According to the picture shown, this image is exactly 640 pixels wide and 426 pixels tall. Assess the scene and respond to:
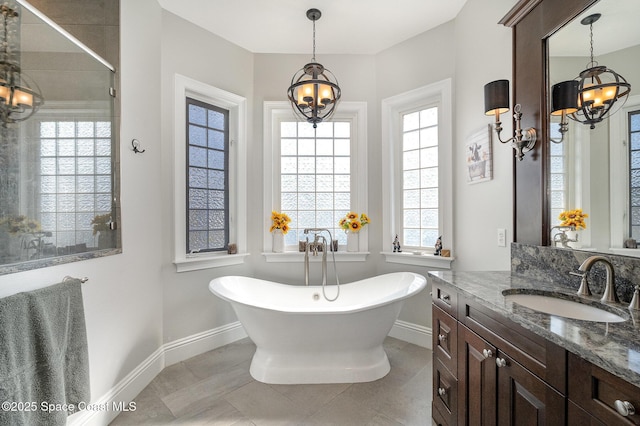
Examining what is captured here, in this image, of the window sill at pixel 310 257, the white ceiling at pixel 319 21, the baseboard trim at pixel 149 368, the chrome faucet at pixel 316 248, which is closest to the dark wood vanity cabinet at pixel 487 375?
the chrome faucet at pixel 316 248

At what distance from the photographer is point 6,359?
1040mm

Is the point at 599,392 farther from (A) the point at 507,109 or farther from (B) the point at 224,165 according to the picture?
(B) the point at 224,165

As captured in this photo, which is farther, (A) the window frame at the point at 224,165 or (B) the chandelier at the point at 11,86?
(A) the window frame at the point at 224,165

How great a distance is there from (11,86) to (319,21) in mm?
2203

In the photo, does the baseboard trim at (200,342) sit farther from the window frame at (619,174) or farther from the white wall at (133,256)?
the window frame at (619,174)

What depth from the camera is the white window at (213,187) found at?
2514mm

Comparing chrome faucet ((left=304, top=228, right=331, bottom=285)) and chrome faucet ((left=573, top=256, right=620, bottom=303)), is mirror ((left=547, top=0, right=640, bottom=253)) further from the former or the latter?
chrome faucet ((left=304, top=228, right=331, bottom=285))

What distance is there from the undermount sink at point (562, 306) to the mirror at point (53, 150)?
6.88 ft

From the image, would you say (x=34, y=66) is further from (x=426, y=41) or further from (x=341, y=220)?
(x=426, y=41)

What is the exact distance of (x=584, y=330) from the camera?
832 millimetres

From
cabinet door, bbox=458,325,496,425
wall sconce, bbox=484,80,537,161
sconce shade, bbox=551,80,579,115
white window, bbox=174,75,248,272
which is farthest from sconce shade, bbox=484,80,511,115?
white window, bbox=174,75,248,272

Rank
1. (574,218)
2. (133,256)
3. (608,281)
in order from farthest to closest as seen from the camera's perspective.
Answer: (133,256) → (574,218) → (608,281)

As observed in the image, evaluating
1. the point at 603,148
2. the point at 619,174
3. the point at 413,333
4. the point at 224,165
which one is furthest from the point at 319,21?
the point at 413,333

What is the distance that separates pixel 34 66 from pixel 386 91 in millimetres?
2691
